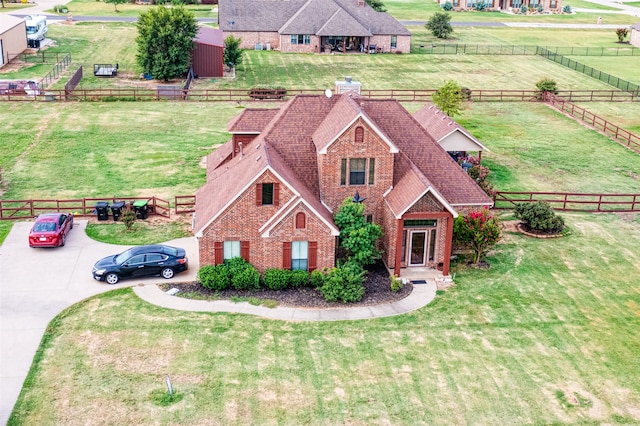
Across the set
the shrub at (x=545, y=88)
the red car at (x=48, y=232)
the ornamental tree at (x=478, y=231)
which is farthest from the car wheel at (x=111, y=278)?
the shrub at (x=545, y=88)

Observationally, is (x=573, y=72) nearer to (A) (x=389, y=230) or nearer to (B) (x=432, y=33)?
(B) (x=432, y=33)

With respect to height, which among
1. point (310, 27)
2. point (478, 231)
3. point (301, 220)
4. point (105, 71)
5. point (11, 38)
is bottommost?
point (478, 231)

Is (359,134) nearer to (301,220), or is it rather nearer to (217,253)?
(301,220)

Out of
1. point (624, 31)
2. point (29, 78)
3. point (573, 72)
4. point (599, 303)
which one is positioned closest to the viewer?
point (599, 303)

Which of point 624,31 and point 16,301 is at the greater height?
point 624,31

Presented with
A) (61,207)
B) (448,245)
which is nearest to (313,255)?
(448,245)

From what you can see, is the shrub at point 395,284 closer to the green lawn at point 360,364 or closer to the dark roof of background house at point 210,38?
the green lawn at point 360,364

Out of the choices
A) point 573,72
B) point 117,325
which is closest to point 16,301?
point 117,325
